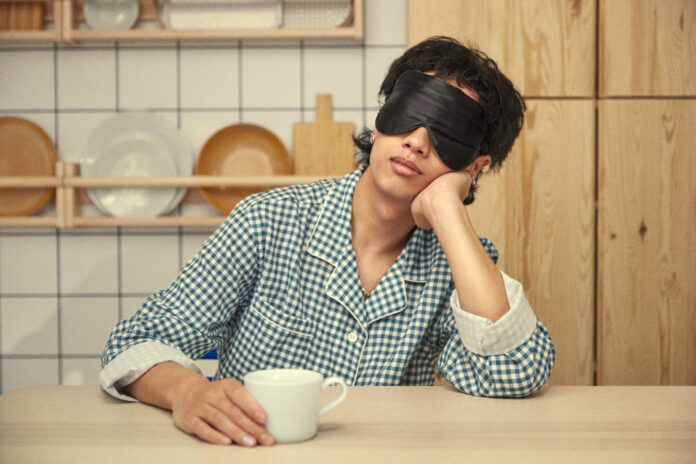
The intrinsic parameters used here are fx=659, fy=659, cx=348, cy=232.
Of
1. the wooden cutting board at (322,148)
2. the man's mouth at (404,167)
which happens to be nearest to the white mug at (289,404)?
the man's mouth at (404,167)

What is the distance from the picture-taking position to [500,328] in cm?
103

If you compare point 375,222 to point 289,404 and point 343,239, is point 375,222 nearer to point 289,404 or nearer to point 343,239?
point 343,239

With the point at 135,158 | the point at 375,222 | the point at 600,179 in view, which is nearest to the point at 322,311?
the point at 375,222

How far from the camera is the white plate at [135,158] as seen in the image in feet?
7.29

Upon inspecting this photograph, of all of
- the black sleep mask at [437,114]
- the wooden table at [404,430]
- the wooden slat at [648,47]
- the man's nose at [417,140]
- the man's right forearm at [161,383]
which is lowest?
the wooden table at [404,430]

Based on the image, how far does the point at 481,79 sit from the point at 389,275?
40cm

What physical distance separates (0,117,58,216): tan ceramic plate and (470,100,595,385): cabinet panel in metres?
1.47

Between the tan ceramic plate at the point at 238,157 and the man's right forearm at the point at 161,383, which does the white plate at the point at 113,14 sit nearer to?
the tan ceramic plate at the point at 238,157

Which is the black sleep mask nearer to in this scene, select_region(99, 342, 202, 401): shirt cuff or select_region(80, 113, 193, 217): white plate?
select_region(99, 342, 202, 401): shirt cuff

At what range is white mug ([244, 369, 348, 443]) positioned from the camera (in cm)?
73

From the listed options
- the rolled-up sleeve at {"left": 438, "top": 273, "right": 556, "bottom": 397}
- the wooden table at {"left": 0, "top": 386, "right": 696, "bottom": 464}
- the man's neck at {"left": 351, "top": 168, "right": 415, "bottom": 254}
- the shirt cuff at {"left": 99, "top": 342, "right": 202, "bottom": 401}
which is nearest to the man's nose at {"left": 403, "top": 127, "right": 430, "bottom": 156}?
the man's neck at {"left": 351, "top": 168, "right": 415, "bottom": 254}

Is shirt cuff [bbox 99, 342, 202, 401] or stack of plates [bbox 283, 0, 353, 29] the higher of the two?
stack of plates [bbox 283, 0, 353, 29]

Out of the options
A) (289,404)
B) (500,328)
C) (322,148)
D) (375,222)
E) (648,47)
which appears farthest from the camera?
(322,148)

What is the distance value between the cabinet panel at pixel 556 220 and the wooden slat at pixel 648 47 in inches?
5.3
